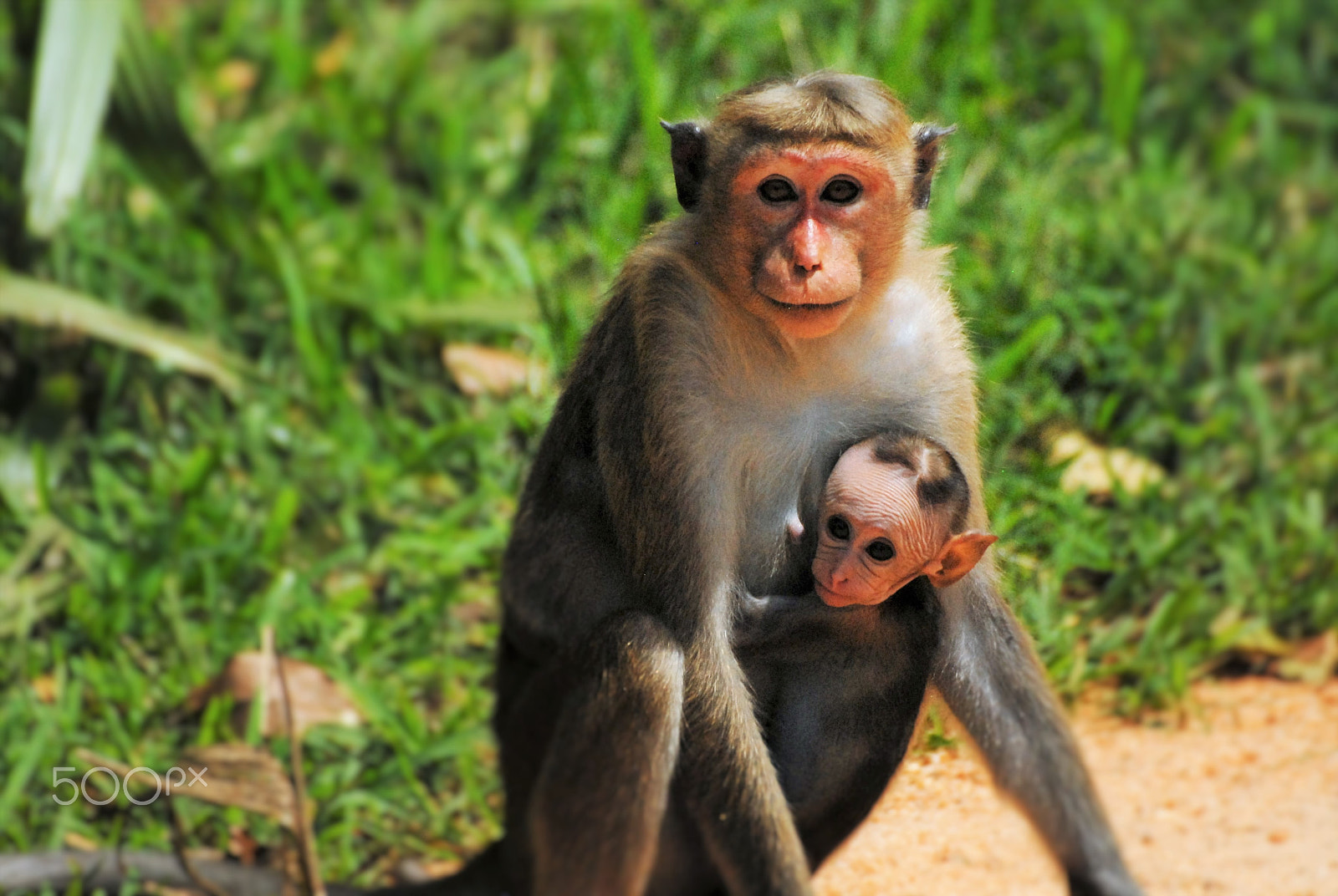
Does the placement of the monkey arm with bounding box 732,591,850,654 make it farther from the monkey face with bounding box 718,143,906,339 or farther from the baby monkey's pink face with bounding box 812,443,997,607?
the monkey face with bounding box 718,143,906,339

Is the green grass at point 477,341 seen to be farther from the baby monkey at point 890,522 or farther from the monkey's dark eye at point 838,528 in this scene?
the monkey's dark eye at point 838,528

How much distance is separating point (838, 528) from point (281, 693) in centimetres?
219

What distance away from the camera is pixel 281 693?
15.1 feet

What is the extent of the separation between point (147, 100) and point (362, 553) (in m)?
2.18

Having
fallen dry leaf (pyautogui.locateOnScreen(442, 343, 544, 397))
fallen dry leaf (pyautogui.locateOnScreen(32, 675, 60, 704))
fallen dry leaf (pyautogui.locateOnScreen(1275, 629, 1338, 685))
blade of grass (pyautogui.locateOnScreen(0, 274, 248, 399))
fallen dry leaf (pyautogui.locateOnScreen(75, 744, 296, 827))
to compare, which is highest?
blade of grass (pyautogui.locateOnScreen(0, 274, 248, 399))

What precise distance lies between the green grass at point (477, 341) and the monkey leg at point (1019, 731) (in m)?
0.26

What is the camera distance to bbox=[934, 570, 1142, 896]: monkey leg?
3.47 m

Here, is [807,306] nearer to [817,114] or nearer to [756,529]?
[817,114]

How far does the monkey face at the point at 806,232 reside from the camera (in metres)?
3.00

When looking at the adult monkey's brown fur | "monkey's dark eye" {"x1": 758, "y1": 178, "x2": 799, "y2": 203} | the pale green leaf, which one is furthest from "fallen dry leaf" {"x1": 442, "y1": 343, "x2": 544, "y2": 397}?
"monkey's dark eye" {"x1": 758, "y1": 178, "x2": 799, "y2": 203}

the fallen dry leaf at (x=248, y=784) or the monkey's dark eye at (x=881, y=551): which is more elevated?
the monkey's dark eye at (x=881, y=551)

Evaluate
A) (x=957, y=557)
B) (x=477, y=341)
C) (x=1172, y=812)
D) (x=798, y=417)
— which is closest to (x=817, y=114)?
(x=798, y=417)

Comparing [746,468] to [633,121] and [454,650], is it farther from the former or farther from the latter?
[633,121]

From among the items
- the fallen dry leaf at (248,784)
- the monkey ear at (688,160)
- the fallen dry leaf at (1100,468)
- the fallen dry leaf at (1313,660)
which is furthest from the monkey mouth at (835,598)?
the fallen dry leaf at (1313,660)
